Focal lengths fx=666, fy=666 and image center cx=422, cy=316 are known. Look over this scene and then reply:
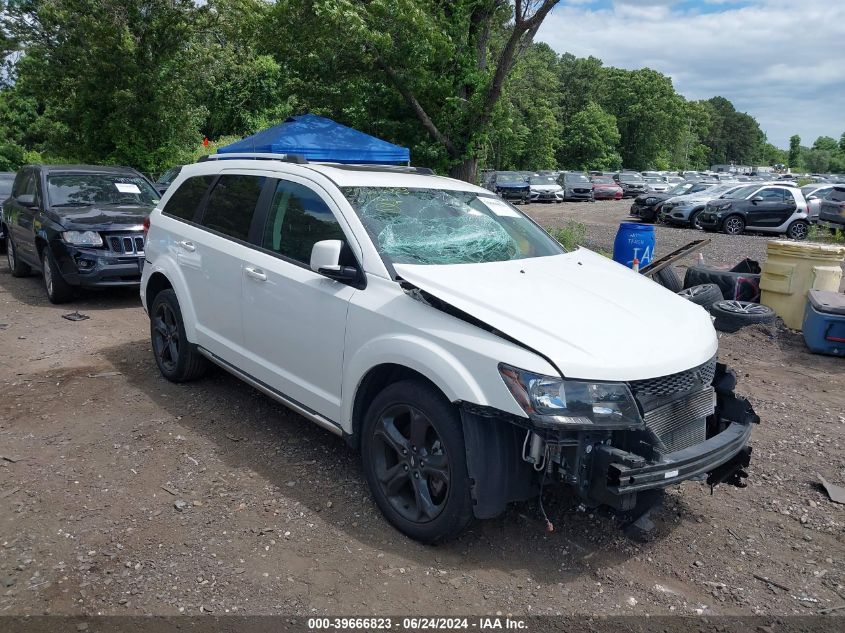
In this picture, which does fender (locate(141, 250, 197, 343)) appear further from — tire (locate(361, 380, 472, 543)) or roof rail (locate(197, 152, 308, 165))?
tire (locate(361, 380, 472, 543))

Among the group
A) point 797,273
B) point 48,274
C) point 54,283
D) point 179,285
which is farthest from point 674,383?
point 48,274

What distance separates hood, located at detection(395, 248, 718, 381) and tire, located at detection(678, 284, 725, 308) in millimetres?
4081

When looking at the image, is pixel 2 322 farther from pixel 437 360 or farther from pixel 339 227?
pixel 437 360

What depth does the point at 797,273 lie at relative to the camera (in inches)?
297

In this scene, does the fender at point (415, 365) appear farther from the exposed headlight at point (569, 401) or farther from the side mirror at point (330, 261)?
the side mirror at point (330, 261)

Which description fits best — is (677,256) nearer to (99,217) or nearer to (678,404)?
(678,404)

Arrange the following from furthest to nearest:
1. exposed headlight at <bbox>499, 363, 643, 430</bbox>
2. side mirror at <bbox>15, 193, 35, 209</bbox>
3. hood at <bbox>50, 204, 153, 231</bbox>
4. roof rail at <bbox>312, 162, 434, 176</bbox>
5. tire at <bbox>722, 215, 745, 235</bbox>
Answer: tire at <bbox>722, 215, 745, 235</bbox>, side mirror at <bbox>15, 193, 35, 209</bbox>, hood at <bbox>50, 204, 153, 231</bbox>, roof rail at <bbox>312, 162, 434, 176</bbox>, exposed headlight at <bbox>499, 363, 643, 430</bbox>

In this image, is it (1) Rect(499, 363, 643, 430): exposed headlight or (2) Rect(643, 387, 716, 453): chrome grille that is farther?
(2) Rect(643, 387, 716, 453): chrome grille

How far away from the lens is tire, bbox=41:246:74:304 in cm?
866

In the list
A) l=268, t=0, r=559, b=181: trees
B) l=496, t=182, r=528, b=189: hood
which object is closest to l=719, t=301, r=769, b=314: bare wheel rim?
l=268, t=0, r=559, b=181: trees

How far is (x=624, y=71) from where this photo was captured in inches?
2795

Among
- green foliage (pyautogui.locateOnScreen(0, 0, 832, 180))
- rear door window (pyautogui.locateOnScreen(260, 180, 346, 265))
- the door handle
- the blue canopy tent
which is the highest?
green foliage (pyautogui.locateOnScreen(0, 0, 832, 180))

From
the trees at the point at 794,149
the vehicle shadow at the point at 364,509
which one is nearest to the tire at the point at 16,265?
the vehicle shadow at the point at 364,509

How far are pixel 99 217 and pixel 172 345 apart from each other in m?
4.16
